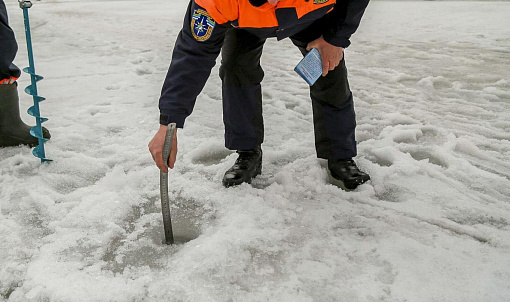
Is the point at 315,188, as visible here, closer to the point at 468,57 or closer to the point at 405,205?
the point at 405,205

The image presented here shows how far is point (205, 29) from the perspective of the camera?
1405 mm

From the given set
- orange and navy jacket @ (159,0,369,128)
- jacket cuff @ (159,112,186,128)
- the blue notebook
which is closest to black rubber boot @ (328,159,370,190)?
the blue notebook

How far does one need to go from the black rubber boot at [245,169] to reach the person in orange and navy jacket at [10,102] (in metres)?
1.02

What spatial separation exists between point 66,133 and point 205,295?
155cm

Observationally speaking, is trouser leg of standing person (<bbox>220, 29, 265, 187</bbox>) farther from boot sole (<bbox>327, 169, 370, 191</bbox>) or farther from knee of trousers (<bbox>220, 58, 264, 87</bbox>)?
boot sole (<bbox>327, 169, 370, 191</bbox>)

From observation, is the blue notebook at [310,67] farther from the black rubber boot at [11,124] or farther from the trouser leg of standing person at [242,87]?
the black rubber boot at [11,124]

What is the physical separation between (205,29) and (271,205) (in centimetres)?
70

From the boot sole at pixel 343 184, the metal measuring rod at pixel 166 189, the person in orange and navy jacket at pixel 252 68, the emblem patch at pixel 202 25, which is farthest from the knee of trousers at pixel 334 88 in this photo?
the metal measuring rod at pixel 166 189

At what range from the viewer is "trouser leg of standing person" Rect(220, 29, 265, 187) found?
5.86 feet

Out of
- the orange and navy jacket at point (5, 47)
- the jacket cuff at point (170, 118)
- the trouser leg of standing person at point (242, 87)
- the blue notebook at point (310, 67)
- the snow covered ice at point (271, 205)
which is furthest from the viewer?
the orange and navy jacket at point (5, 47)

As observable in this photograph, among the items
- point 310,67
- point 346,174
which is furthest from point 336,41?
point 346,174

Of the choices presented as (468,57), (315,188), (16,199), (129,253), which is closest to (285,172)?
(315,188)

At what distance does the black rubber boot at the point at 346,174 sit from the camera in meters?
1.86

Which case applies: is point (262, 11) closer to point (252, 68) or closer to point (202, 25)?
point (202, 25)
